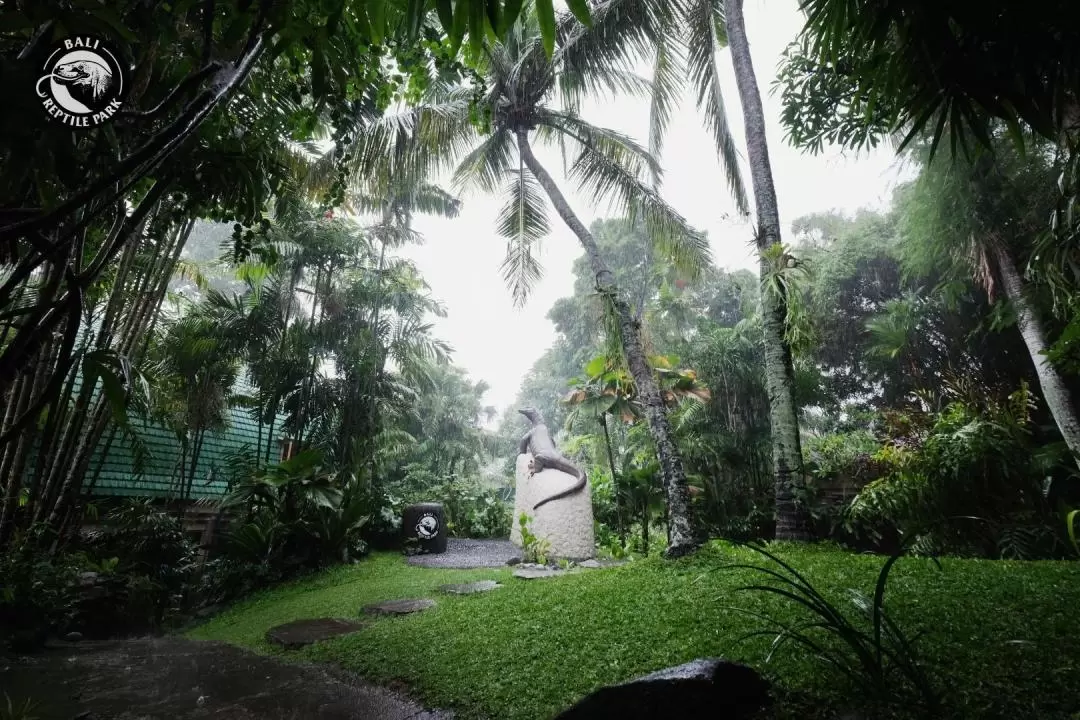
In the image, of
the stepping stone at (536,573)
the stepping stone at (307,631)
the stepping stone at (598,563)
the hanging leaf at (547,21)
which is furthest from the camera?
the stepping stone at (598,563)

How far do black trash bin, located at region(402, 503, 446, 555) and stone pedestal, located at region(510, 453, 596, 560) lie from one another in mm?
2024

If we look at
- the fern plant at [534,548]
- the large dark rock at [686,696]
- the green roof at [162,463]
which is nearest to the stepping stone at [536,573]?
the fern plant at [534,548]

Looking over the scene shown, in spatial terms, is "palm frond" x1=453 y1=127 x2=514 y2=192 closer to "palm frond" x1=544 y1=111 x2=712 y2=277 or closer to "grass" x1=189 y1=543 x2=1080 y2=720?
"palm frond" x1=544 y1=111 x2=712 y2=277

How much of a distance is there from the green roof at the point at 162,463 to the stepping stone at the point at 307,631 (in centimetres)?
360

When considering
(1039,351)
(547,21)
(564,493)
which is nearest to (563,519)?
(564,493)

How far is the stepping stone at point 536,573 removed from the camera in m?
5.50

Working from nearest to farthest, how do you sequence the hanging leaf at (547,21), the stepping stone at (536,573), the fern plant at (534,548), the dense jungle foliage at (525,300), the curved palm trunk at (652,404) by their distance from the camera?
the hanging leaf at (547,21)
the dense jungle foliage at (525,300)
the curved palm trunk at (652,404)
the stepping stone at (536,573)
the fern plant at (534,548)

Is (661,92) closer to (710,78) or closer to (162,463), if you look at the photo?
(710,78)

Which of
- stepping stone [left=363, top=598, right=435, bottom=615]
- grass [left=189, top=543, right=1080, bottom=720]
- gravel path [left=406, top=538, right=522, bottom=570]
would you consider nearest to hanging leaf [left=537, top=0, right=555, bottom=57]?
grass [left=189, top=543, right=1080, bottom=720]

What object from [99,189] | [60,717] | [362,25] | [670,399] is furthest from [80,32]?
[670,399]

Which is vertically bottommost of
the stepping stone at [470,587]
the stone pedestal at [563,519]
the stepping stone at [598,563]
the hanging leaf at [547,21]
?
the stepping stone at [470,587]

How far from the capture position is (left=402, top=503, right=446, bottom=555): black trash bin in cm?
876

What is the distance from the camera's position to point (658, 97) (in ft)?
25.9

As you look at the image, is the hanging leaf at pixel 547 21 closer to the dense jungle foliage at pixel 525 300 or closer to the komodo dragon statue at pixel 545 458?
the dense jungle foliage at pixel 525 300
